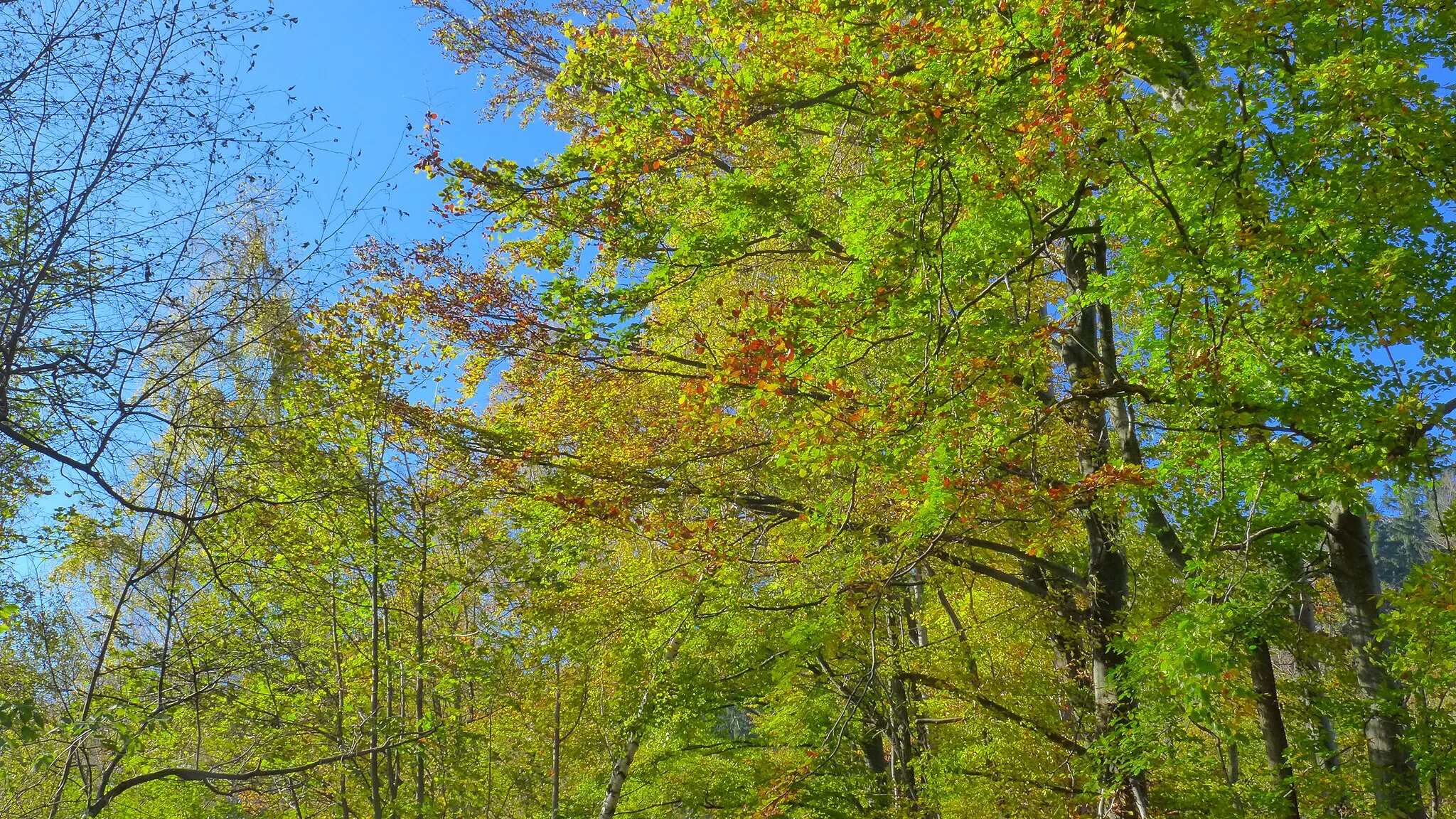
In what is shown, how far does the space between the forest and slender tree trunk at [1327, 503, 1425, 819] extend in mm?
36

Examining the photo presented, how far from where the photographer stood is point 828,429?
17.1 ft

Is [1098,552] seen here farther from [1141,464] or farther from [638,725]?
[638,725]

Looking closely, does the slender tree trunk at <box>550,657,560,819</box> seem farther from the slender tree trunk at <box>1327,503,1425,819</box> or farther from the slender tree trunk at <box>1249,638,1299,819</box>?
the slender tree trunk at <box>1327,503,1425,819</box>

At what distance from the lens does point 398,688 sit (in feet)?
30.2

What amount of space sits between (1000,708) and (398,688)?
6254 millimetres

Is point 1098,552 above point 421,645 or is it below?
above

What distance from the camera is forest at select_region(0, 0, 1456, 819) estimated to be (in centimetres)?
475

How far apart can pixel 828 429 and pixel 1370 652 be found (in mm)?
→ 5167

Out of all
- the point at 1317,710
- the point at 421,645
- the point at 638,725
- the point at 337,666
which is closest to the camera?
the point at 421,645

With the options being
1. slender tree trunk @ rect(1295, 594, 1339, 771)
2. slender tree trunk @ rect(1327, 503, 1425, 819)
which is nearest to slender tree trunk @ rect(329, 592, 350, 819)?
slender tree trunk @ rect(1327, 503, 1425, 819)

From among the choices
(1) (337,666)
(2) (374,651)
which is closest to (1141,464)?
(2) (374,651)

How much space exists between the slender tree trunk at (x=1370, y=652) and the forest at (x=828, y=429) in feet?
0.12

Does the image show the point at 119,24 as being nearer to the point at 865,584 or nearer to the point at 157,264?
the point at 157,264

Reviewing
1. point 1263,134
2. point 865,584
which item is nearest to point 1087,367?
point 1263,134
